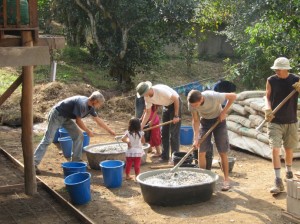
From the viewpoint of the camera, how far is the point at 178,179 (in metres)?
6.09

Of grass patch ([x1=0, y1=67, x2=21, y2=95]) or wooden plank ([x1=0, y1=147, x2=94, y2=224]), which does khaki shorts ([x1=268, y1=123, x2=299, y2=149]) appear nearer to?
wooden plank ([x1=0, y1=147, x2=94, y2=224])

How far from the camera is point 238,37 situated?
15883mm

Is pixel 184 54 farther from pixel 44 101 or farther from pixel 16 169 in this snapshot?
pixel 16 169

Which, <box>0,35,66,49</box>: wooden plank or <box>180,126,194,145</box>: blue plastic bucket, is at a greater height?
<box>0,35,66,49</box>: wooden plank

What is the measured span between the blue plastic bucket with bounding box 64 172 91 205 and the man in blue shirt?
3.50 ft

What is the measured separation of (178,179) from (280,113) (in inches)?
64.2

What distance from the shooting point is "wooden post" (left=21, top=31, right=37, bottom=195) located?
19.9ft

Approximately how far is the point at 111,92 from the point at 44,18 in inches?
367

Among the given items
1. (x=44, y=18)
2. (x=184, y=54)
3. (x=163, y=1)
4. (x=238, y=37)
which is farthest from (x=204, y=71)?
(x=44, y=18)

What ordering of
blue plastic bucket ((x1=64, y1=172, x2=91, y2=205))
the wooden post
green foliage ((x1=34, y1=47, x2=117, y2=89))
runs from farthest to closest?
green foliage ((x1=34, y1=47, x2=117, y2=89)), the wooden post, blue plastic bucket ((x1=64, y1=172, x2=91, y2=205))

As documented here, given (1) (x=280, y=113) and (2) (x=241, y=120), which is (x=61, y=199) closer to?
(1) (x=280, y=113)

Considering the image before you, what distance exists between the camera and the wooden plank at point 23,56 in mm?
5039

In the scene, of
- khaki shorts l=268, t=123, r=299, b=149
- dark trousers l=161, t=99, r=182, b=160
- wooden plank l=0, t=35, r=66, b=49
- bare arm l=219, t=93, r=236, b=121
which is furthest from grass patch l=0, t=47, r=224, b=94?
khaki shorts l=268, t=123, r=299, b=149

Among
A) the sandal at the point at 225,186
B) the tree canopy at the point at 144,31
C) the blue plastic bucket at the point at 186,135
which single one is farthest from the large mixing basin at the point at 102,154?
the tree canopy at the point at 144,31
